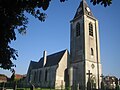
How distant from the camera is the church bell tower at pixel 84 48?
33316 millimetres

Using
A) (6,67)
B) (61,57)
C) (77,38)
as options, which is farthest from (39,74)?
(6,67)

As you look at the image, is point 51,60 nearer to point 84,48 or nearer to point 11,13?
point 84,48

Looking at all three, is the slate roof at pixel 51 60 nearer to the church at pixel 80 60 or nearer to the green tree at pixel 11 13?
the church at pixel 80 60

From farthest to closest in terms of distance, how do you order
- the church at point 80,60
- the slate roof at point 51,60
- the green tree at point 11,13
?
the slate roof at point 51,60, the church at point 80,60, the green tree at point 11,13

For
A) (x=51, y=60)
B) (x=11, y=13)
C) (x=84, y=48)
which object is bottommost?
(x=11, y=13)

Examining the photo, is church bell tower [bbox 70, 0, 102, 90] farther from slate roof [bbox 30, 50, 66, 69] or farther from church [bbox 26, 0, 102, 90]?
slate roof [bbox 30, 50, 66, 69]

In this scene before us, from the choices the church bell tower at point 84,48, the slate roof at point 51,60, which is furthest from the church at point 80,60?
the slate roof at point 51,60

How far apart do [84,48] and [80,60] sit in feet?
8.64

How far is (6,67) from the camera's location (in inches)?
Result: 239

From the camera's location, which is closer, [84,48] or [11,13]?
[11,13]

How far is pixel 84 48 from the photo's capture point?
34.5 metres

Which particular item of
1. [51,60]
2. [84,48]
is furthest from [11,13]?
[51,60]

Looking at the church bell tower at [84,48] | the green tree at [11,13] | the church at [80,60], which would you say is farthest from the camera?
the church at [80,60]

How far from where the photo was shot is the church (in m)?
33.8
